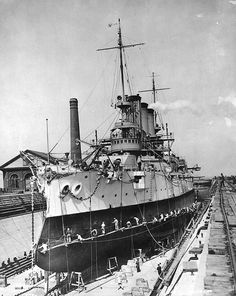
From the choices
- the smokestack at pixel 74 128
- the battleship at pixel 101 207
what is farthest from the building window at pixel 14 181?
the smokestack at pixel 74 128

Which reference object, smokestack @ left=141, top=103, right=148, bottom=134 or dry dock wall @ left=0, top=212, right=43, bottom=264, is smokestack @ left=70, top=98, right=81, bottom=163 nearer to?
dry dock wall @ left=0, top=212, right=43, bottom=264

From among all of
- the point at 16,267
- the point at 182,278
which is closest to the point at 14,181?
the point at 16,267

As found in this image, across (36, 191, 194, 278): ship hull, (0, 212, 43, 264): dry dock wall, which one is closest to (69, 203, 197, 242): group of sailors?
(36, 191, 194, 278): ship hull

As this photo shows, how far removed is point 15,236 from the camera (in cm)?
1630

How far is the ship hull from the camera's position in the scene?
11.4 m

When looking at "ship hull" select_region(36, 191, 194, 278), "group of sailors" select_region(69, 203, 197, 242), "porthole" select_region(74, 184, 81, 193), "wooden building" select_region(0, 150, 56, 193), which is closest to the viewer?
"ship hull" select_region(36, 191, 194, 278)

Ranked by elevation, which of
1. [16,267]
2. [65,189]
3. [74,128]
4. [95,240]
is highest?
[74,128]

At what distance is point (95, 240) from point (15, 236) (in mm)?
6285

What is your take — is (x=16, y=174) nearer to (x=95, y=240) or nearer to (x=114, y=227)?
(x=114, y=227)

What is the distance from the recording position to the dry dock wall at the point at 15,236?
49.7 ft

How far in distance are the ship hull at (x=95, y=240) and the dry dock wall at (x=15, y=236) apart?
15.6 feet

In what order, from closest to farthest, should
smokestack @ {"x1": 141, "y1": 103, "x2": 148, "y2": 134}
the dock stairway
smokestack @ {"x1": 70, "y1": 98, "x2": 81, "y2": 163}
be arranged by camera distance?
the dock stairway
smokestack @ {"x1": 70, "y1": 98, "x2": 81, "y2": 163}
smokestack @ {"x1": 141, "y1": 103, "x2": 148, "y2": 134}

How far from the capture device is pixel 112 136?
61.2 feet

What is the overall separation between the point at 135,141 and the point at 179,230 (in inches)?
313
